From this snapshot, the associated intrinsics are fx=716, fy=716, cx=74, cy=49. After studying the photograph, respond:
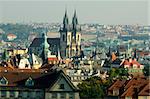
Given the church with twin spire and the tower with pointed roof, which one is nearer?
the church with twin spire

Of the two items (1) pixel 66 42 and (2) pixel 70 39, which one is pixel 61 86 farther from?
(2) pixel 70 39

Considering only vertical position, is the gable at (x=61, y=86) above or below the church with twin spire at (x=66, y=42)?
above

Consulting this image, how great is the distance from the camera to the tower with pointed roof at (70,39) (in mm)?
96875

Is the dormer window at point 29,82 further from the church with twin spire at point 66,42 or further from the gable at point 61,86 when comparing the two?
the church with twin spire at point 66,42

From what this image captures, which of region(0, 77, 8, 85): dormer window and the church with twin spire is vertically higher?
region(0, 77, 8, 85): dormer window

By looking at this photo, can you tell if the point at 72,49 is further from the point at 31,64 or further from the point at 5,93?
the point at 5,93

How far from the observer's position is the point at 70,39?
332 feet

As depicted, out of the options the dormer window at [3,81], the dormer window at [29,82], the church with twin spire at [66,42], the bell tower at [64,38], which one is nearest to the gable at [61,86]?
the dormer window at [29,82]

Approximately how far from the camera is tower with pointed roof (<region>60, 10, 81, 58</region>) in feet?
318

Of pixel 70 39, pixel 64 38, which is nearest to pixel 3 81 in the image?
pixel 70 39

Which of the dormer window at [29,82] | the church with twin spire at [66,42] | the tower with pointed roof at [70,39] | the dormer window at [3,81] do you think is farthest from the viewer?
the tower with pointed roof at [70,39]

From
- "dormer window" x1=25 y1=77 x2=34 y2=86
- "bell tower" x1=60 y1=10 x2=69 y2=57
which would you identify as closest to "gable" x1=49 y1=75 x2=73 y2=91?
"dormer window" x1=25 y1=77 x2=34 y2=86

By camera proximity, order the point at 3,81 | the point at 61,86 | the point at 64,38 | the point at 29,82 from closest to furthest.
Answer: the point at 61,86 → the point at 29,82 → the point at 3,81 → the point at 64,38

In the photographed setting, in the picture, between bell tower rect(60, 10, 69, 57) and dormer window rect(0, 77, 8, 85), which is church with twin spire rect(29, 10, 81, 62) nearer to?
bell tower rect(60, 10, 69, 57)
